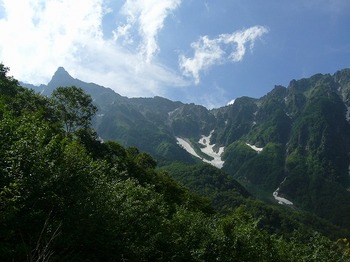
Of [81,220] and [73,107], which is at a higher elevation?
[73,107]

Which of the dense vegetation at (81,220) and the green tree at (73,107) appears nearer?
the dense vegetation at (81,220)

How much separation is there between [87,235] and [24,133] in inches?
325

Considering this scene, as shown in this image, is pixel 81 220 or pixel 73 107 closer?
pixel 81 220

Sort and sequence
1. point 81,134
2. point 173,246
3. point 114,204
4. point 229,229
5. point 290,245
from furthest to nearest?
point 81,134
point 290,245
point 229,229
point 173,246
point 114,204

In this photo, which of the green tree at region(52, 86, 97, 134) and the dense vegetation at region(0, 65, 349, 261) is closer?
the dense vegetation at region(0, 65, 349, 261)

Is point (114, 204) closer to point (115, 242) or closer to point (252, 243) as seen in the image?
point (115, 242)

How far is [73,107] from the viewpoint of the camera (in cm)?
9538

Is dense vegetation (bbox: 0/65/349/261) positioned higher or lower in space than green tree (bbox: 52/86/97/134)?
lower

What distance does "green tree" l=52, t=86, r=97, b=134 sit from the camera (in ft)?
310

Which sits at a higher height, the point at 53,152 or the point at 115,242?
the point at 53,152

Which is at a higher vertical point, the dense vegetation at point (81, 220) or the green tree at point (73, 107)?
the green tree at point (73, 107)

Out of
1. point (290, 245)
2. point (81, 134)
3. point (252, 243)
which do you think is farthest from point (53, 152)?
point (81, 134)

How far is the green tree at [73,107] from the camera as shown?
310 feet

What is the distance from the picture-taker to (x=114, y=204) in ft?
93.6
